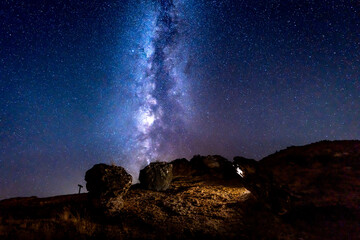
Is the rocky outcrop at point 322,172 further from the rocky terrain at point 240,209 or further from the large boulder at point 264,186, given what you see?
the large boulder at point 264,186

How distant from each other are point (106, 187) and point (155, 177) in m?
4.17

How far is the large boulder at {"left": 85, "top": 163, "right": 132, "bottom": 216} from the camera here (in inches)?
305

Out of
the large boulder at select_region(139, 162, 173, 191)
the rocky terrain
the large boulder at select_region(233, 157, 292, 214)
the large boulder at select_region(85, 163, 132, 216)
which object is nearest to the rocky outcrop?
the rocky terrain

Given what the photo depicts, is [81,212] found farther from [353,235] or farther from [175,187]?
[353,235]

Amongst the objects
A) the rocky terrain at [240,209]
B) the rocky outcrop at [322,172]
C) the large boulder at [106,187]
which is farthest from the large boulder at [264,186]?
the large boulder at [106,187]

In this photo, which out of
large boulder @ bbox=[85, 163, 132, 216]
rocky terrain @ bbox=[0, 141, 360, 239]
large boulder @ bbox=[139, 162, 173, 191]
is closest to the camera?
rocky terrain @ bbox=[0, 141, 360, 239]

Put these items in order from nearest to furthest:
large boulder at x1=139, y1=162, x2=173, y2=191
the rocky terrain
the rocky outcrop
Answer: the rocky terrain, the rocky outcrop, large boulder at x1=139, y1=162, x2=173, y2=191

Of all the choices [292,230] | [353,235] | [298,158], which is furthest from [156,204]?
[353,235]

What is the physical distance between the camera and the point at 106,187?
26.3ft

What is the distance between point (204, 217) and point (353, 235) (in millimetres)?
4677

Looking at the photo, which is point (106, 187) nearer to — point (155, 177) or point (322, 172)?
point (155, 177)

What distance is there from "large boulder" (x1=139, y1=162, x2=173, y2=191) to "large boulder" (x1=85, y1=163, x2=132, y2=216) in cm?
340

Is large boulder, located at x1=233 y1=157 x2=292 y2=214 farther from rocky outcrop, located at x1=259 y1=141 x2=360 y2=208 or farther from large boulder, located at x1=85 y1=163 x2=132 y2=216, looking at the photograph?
large boulder, located at x1=85 y1=163 x2=132 y2=216

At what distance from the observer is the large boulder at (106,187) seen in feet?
25.4
